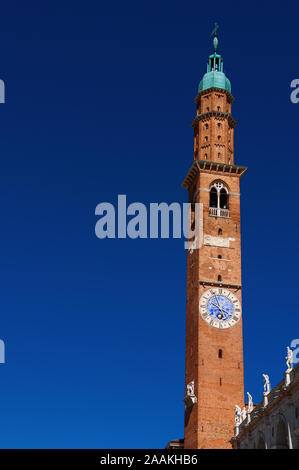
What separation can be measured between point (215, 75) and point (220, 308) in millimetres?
30430

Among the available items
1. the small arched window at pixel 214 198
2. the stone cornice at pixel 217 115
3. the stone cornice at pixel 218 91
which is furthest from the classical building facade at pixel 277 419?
the stone cornice at pixel 218 91

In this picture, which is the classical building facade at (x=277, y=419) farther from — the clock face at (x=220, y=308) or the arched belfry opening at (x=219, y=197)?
the arched belfry opening at (x=219, y=197)

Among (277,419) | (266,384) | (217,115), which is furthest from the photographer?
(217,115)

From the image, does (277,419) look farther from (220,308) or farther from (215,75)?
(215,75)

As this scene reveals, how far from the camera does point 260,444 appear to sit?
53.1 m

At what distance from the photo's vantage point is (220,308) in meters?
70.7

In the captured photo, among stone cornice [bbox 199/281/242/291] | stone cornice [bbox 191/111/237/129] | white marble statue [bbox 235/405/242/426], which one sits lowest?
white marble statue [bbox 235/405/242/426]

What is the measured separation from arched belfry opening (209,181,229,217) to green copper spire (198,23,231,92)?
13814 mm

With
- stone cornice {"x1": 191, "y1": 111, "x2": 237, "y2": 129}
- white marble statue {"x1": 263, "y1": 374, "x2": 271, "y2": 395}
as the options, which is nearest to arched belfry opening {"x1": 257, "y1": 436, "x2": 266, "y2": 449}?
white marble statue {"x1": 263, "y1": 374, "x2": 271, "y2": 395}

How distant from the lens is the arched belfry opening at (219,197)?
251ft

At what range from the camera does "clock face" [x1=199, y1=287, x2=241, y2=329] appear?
69.9m

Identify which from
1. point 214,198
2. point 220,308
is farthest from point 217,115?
point 220,308

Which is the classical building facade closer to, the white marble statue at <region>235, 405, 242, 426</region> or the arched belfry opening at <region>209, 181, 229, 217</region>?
the white marble statue at <region>235, 405, 242, 426</region>
